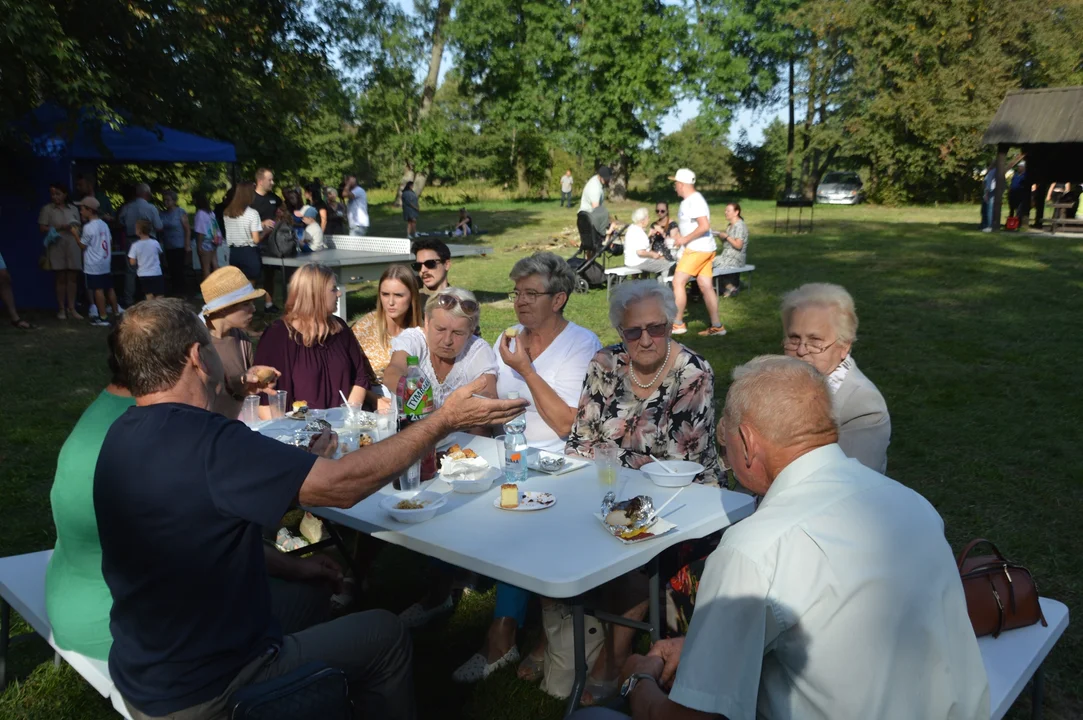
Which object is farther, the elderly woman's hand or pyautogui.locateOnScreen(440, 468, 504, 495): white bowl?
the elderly woman's hand

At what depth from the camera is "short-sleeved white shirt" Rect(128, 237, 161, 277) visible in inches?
440

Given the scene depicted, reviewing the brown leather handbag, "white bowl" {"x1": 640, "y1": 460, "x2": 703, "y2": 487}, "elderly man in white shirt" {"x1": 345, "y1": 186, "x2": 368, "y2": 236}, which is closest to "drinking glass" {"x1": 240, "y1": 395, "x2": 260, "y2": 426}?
"white bowl" {"x1": 640, "y1": 460, "x2": 703, "y2": 487}

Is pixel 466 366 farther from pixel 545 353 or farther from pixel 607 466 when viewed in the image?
pixel 607 466

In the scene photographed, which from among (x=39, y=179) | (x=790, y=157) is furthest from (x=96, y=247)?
(x=790, y=157)

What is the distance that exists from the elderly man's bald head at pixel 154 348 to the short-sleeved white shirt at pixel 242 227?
390 inches

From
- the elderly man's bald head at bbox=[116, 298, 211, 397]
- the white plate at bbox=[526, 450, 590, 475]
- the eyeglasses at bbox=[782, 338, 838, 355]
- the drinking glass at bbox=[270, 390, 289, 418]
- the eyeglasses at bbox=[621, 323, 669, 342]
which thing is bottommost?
the white plate at bbox=[526, 450, 590, 475]

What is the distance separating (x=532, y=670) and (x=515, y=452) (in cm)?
90

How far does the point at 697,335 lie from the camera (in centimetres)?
1012

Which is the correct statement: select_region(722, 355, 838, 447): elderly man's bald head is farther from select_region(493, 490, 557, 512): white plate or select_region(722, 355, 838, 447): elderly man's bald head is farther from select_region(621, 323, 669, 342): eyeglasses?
select_region(621, 323, 669, 342): eyeglasses

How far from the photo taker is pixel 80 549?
2.66m

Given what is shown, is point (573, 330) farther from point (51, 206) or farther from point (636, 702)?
point (51, 206)

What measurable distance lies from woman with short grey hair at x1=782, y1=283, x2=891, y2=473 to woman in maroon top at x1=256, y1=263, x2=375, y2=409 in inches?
99.1

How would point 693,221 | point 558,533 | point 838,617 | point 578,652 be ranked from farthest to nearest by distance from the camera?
point 693,221 < point 578,652 < point 558,533 < point 838,617

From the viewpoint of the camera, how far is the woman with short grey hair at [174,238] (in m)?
14.1
